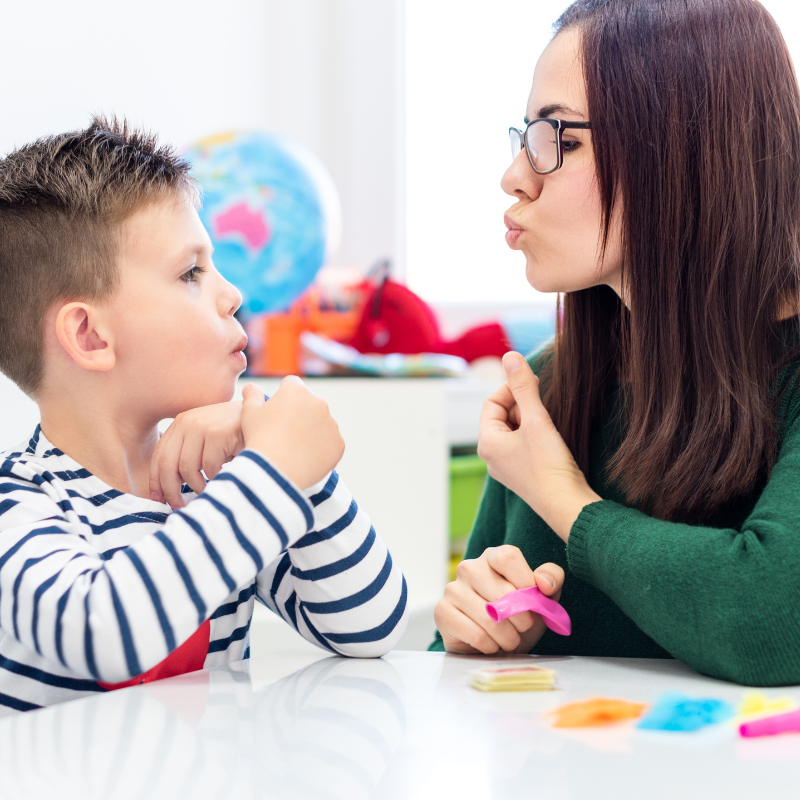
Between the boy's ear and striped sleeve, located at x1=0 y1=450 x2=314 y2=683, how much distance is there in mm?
150

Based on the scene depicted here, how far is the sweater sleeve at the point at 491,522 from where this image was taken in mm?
933

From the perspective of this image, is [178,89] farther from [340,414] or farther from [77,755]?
[77,755]

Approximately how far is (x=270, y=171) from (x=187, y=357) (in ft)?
3.39

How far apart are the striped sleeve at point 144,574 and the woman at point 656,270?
213mm

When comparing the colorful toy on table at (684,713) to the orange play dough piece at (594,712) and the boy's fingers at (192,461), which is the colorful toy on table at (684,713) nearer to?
the orange play dough piece at (594,712)

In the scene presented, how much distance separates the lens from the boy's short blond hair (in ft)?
2.29

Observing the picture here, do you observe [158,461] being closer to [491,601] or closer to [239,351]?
[239,351]

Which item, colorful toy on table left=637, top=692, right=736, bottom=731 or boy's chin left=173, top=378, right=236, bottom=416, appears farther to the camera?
boy's chin left=173, top=378, right=236, bottom=416

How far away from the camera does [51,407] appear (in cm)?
71

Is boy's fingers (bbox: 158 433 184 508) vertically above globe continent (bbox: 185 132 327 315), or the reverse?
globe continent (bbox: 185 132 327 315)

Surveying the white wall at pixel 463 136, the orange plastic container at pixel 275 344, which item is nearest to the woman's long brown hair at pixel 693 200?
the orange plastic container at pixel 275 344

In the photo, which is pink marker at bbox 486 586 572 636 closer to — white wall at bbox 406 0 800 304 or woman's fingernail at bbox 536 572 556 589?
woman's fingernail at bbox 536 572 556 589

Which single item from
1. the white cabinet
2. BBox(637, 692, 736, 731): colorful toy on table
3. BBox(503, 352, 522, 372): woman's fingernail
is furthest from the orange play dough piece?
the white cabinet

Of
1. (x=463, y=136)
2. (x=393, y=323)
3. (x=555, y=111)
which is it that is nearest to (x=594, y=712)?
(x=555, y=111)
